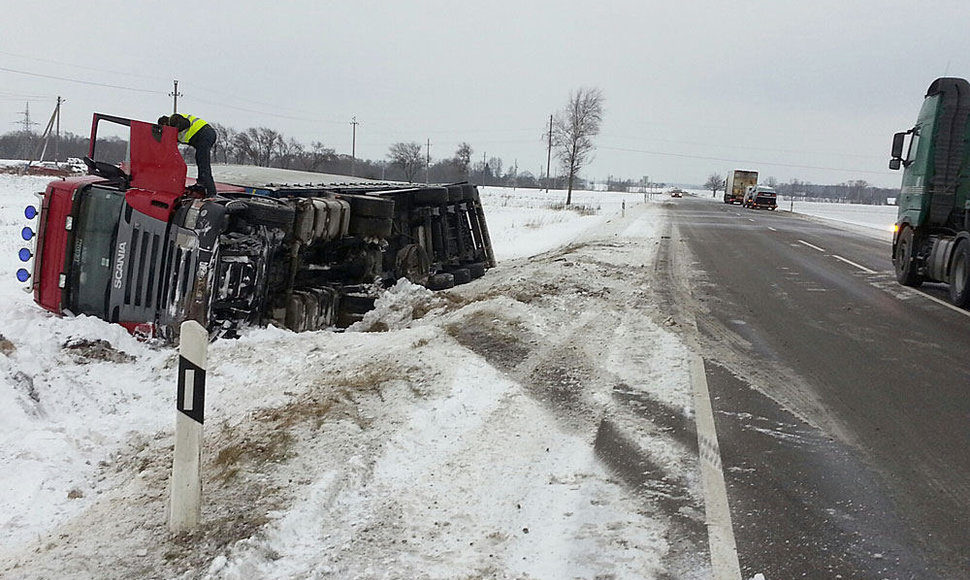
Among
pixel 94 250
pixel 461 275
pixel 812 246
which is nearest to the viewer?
→ pixel 94 250

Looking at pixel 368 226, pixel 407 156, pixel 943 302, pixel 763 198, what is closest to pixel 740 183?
pixel 763 198

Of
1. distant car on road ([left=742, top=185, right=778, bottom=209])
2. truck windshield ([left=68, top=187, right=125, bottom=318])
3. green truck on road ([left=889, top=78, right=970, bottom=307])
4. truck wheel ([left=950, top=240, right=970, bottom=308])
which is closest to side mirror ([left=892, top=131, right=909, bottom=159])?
Answer: green truck on road ([left=889, top=78, right=970, bottom=307])

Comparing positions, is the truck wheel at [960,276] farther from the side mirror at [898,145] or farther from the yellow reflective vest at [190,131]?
the yellow reflective vest at [190,131]

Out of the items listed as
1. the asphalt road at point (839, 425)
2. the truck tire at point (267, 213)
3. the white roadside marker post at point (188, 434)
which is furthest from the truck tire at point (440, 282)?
the white roadside marker post at point (188, 434)

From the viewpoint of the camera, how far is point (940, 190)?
1100cm

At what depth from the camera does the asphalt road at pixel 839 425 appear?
10.6 feet

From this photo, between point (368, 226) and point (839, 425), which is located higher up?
point (368, 226)

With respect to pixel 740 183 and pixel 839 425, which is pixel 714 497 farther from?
pixel 740 183

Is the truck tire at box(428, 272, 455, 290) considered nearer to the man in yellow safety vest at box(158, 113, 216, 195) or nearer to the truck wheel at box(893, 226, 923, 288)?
the man in yellow safety vest at box(158, 113, 216, 195)

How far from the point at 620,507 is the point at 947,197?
10.2m

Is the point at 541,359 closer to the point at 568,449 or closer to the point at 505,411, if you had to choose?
the point at 505,411

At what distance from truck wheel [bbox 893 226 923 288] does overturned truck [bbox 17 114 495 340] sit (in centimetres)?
906

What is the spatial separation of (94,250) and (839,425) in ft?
21.0

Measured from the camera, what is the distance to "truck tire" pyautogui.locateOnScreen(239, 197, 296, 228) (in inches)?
248
